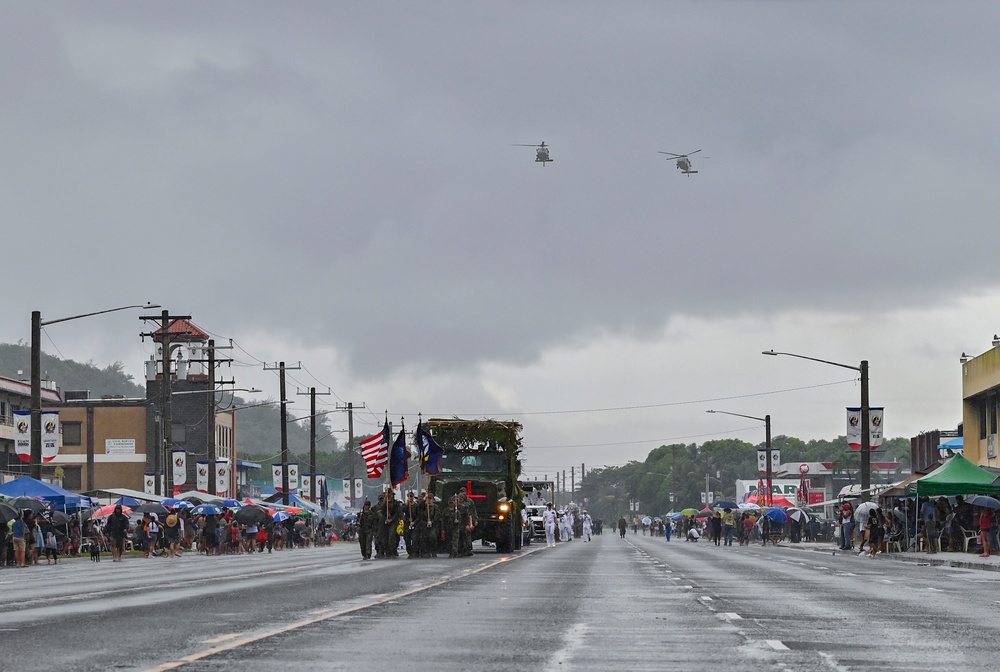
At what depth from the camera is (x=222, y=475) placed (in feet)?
340

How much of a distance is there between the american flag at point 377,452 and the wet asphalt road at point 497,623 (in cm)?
1938

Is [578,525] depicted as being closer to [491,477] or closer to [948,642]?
[491,477]

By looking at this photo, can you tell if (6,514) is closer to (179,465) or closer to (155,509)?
(155,509)

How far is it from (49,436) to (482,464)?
20.9 meters

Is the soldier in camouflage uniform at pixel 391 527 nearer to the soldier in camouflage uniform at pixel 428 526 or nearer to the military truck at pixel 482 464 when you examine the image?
the soldier in camouflage uniform at pixel 428 526

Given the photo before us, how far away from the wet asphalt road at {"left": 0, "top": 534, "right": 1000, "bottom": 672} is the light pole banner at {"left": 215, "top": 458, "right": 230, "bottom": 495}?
235 feet

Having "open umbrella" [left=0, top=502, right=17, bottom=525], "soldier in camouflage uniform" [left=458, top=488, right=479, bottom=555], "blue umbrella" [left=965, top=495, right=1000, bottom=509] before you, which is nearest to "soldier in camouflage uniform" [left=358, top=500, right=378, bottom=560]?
"soldier in camouflage uniform" [left=458, top=488, right=479, bottom=555]

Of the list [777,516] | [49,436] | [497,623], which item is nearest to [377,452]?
[49,436]

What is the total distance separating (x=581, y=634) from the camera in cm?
1512

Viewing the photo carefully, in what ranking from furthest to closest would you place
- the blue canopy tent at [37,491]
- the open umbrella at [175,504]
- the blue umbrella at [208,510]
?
the open umbrella at [175,504] < the blue umbrella at [208,510] < the blue canopy tent at [37,491]

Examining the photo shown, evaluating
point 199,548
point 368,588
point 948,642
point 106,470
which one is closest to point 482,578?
point 368,588

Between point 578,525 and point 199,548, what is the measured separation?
83.3 meters

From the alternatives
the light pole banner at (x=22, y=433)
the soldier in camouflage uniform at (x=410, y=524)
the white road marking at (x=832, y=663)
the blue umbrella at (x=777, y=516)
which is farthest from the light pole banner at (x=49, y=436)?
the white road marking at (x=832, y=663)

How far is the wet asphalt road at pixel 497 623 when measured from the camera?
12367 mm
